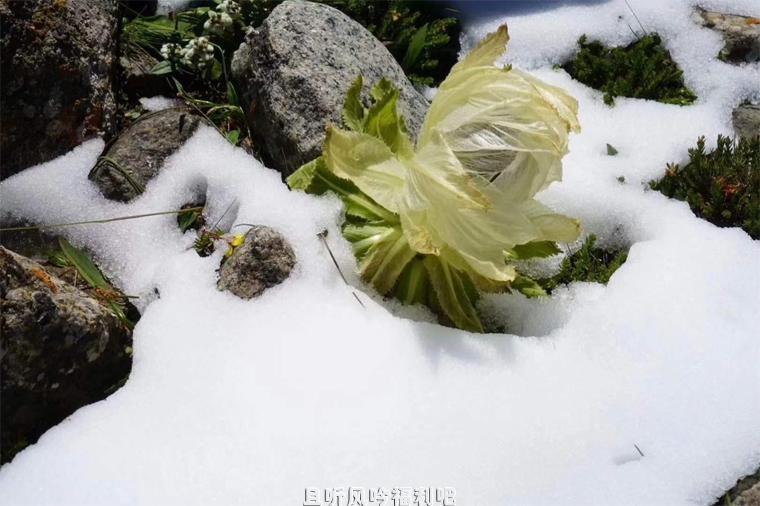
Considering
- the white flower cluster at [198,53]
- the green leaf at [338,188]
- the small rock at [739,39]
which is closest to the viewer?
the green leaf at [338,188]

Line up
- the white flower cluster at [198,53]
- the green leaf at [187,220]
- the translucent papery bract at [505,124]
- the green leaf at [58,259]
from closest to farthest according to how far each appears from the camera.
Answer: the translucent papery bract at [505,124]
the green leaf at [58,259]
the green leaf at [187,220]
the white flower cluster at [198,53]

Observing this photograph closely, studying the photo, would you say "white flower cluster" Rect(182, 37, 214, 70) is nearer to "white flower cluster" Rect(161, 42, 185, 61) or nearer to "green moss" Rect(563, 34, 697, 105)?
"white flower cluster" Rect(161, 42, 185, 61)

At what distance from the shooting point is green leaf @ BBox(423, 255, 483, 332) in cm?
250

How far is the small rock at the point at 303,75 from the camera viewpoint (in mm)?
2867

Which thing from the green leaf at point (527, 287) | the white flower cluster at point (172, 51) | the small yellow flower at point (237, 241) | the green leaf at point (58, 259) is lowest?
the green leaf at point (58, 259)

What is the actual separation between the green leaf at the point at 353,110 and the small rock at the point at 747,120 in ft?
5.72

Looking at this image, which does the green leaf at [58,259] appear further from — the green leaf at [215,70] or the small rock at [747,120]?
the small rock at [747,120]

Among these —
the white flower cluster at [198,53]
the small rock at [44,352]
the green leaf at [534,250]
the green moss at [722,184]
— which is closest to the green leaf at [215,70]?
the white flower cluster at [198,53]

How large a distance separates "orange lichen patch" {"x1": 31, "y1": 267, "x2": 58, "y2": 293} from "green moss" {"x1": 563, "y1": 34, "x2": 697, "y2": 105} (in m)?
2.39

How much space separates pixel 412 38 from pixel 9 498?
96.1 inches

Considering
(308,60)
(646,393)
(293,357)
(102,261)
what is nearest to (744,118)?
(646,393)

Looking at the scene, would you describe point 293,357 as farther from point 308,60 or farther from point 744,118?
point 744,118

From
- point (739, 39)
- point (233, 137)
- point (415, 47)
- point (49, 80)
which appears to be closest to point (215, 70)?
point (233, 137)

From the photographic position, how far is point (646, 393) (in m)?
2.33
